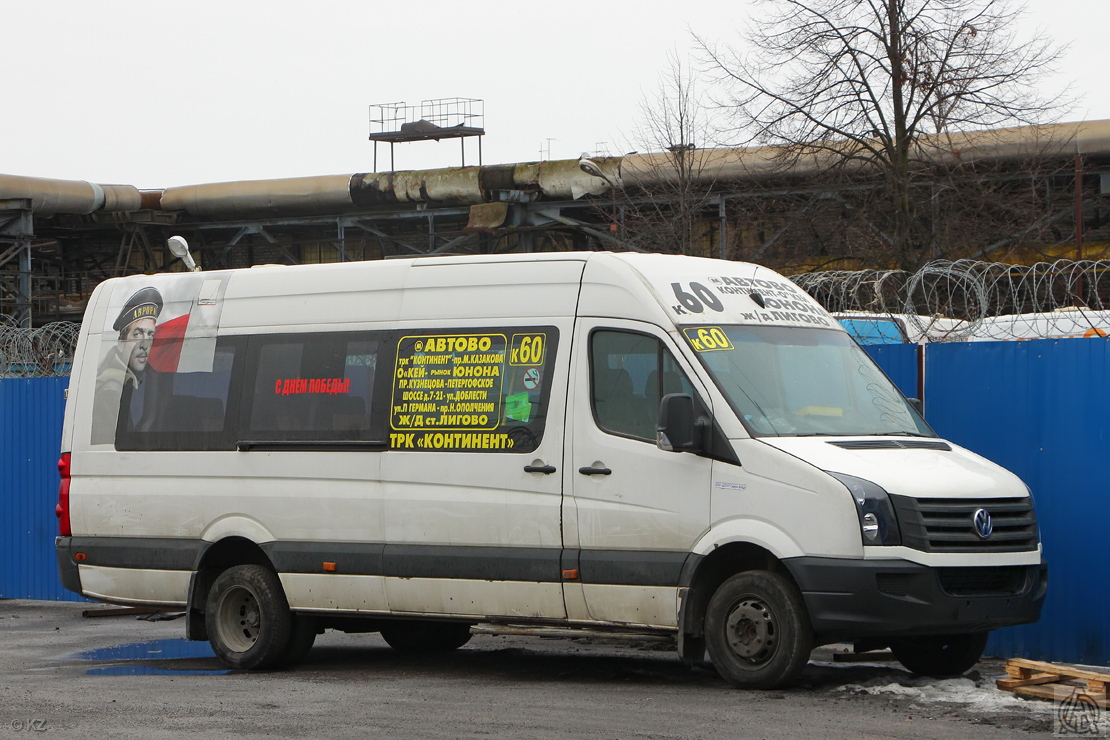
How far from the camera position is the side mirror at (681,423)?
8.54 meters

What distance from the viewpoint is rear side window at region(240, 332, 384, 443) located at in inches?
396

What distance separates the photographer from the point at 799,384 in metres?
9.09

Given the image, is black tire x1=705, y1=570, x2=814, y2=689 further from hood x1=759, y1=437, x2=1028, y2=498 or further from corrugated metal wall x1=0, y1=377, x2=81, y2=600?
corrugated metal wall x1=0, y1=377, x2=81, y2=600

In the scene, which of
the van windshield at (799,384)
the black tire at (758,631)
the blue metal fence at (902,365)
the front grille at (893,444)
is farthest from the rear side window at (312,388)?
the blue metal fence at (902,365)

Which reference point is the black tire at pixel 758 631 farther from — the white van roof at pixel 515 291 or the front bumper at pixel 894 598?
the white van roof at pixel 515 291

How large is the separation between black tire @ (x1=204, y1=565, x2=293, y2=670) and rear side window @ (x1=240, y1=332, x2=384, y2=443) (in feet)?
3.36

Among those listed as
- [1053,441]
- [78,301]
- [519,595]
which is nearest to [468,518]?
[519,595]

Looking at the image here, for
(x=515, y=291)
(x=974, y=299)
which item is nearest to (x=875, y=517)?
(x=515, y=291)

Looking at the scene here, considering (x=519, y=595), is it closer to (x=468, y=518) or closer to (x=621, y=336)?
(x=468, y=518)

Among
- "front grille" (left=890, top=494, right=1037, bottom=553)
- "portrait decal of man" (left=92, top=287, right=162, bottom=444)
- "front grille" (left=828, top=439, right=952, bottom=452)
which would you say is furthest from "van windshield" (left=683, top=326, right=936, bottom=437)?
"portrait decal of man" (left=92, top=287, right=162, bottom=444)

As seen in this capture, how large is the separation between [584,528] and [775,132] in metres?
14.3

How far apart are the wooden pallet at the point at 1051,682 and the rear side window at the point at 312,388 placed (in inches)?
170

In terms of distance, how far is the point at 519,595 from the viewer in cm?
934

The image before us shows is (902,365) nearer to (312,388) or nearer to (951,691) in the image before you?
(951,691)
